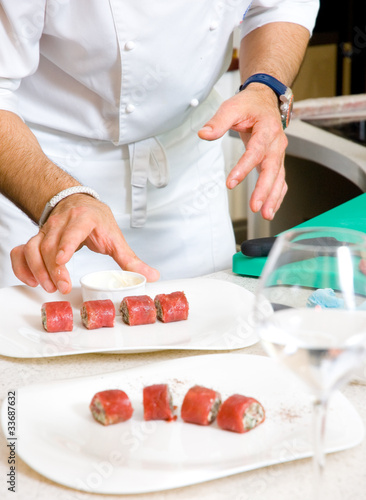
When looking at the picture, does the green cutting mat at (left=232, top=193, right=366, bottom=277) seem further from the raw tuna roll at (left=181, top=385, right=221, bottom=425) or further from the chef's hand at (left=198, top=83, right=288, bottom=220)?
the raw tuna roll at (left=181, top=385, right=221, bottom=425)

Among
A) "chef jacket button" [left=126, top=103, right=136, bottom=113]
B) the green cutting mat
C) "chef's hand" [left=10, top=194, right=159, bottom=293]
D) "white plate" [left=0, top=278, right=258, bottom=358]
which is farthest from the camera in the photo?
"chef jacket button" [left=126, top=103, right=136, bottom=113]

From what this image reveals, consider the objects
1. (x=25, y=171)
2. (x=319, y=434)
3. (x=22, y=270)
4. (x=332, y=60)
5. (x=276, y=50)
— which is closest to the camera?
(x=319, y=434)

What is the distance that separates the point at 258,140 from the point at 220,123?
4.4 inches

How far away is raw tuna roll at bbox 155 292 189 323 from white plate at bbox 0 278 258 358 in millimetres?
10

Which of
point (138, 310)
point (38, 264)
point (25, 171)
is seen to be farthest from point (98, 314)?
point (25, 171)

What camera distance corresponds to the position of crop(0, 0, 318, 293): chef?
123cm

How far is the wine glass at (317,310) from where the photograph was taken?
1.74ft

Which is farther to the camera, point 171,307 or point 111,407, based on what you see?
point 171,307

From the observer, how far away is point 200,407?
0.75 metres

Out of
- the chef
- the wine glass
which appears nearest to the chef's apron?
the chef

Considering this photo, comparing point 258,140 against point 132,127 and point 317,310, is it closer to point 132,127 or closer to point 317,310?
point 132,127

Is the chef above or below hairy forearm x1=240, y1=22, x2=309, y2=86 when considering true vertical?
below

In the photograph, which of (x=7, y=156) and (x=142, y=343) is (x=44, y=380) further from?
(x=7, y=156)

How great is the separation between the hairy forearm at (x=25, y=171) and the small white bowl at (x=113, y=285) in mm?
189
